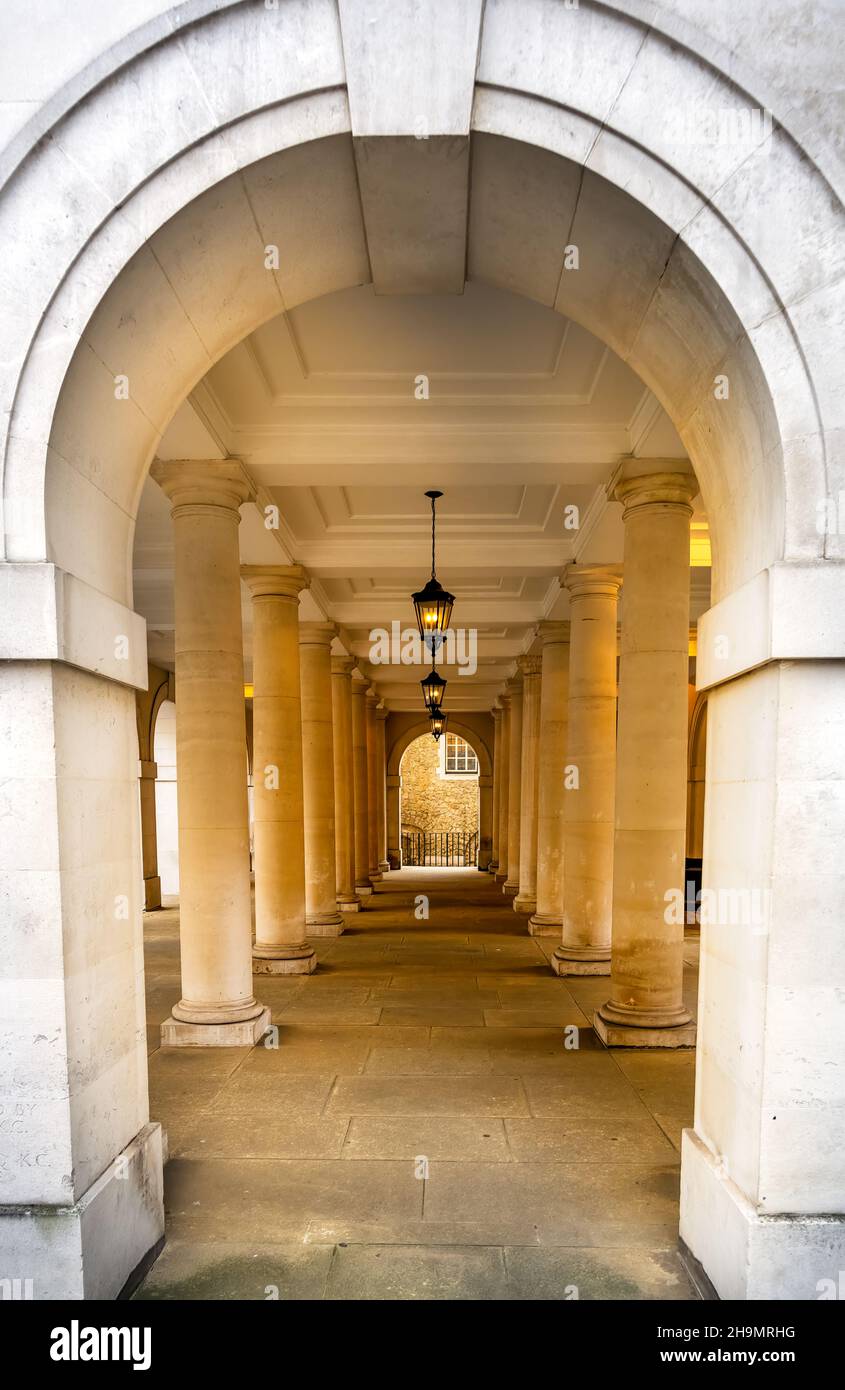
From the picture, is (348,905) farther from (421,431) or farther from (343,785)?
(421,431)

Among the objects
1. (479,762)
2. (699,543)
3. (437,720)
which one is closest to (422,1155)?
(699,543)

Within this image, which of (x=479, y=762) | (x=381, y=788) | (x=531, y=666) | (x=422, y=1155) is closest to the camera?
(x=422, y=1155)

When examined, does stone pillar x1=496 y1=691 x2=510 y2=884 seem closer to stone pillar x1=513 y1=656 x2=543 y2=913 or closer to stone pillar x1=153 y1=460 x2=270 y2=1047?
stone pillar x1=513 y1=656 x2=543 y2=913

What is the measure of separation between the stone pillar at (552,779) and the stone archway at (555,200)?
10.6m

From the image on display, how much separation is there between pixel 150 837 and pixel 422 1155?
56.8ft

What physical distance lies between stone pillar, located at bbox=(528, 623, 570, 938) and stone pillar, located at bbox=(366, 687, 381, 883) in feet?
32.4

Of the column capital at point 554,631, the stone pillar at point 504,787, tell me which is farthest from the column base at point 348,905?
the column capital at point 554,631

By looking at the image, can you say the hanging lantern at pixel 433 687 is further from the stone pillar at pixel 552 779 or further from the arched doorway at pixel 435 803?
the arched doorway at pixel 435 803

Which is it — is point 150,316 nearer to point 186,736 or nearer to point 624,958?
point 186,736

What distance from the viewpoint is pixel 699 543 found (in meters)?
12.3

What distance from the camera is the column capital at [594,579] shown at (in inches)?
443

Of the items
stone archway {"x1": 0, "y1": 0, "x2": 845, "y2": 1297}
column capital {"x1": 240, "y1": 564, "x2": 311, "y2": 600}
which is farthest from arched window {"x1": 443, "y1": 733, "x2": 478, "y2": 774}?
stone archway {"x1": 0, "y1": 0, "x2": 845, "y2": 1297}

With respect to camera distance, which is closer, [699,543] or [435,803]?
[699,543]

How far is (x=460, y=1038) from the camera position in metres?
8.27
